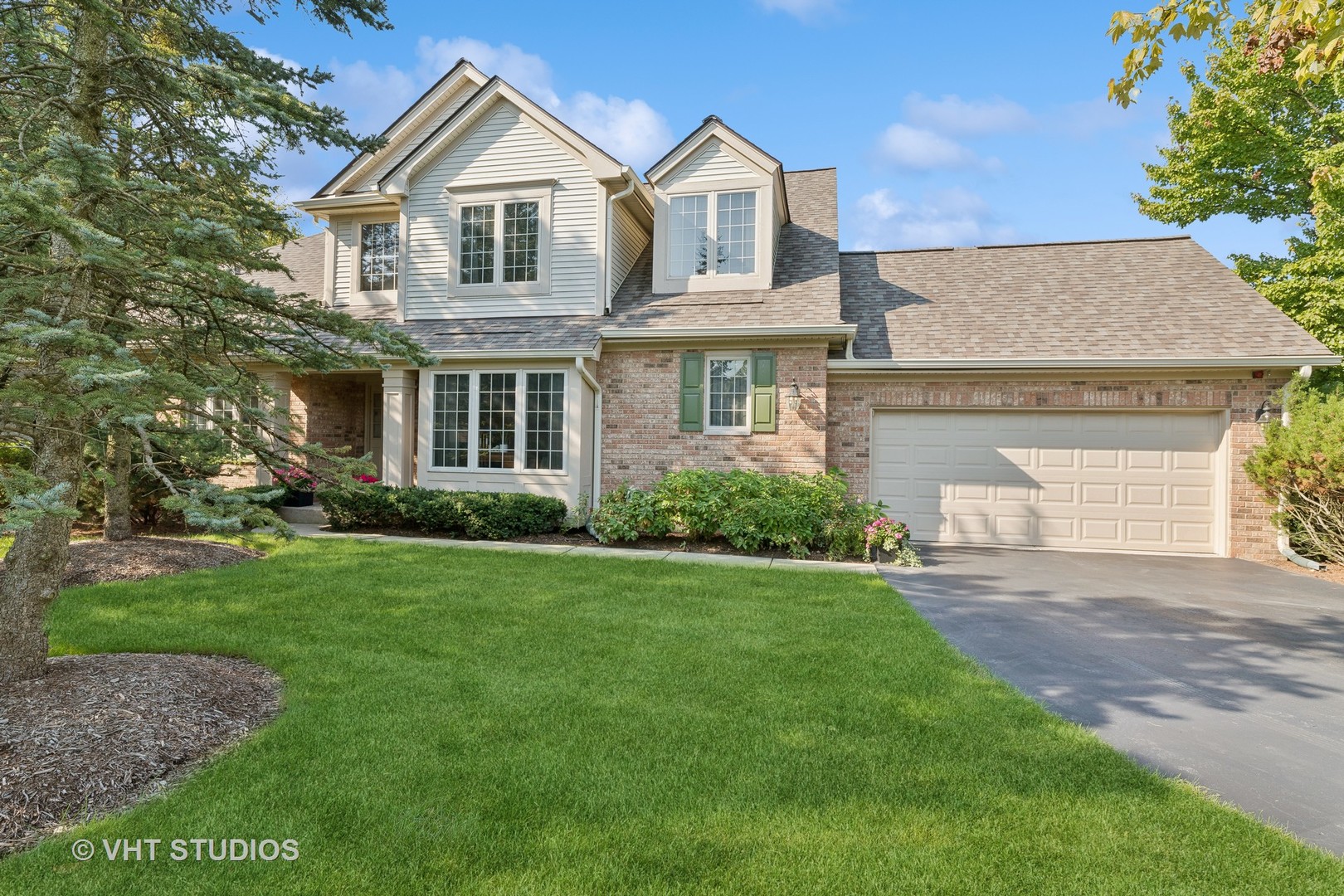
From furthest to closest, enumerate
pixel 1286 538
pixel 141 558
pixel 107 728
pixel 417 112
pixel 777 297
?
pixel 417 112
pixel 777 297
pixel 1286 538
pixel 141 558
pixel 107 728

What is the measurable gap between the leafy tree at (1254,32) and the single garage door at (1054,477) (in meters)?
6.82

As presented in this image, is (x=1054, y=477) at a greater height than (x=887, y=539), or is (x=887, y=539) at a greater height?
(x=1054, y=477)

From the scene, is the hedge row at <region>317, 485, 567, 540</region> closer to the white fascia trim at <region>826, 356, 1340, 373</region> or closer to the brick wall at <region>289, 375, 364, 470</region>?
the brick wall at <region>289, 375, 364, 470</region>

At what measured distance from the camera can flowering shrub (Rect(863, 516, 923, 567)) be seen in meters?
9.11

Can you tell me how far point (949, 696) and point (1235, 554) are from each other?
8884 mm

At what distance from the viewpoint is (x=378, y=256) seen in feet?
41.8

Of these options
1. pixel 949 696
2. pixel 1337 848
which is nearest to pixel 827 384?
pixel 949 696

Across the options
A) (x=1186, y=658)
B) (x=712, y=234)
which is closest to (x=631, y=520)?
(x=712, y=234)

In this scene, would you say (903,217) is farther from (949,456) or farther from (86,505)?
(86,505)

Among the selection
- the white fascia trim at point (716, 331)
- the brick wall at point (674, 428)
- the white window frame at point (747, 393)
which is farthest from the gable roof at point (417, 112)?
the white window frame at point (747, 393)

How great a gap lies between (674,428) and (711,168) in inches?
181

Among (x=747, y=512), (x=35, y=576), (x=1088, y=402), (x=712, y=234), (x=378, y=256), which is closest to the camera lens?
(x=35, y=576)

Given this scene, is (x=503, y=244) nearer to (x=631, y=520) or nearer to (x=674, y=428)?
(x=674, y=428)

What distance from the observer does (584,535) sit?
418 inches
